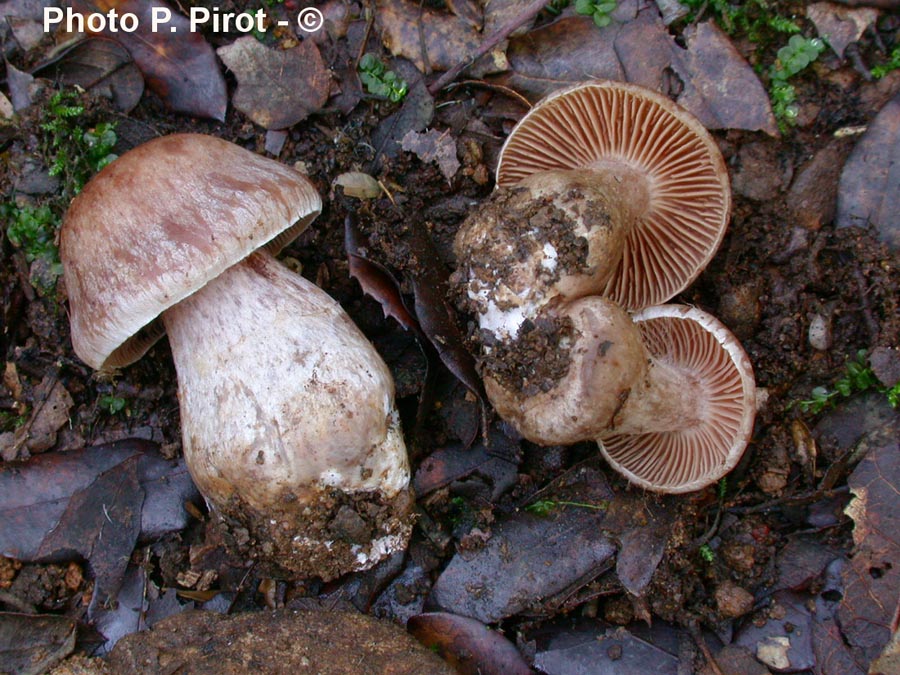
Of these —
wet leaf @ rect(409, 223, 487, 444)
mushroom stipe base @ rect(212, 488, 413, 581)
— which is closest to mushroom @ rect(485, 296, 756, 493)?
wet leaf @ rect(409, 223, 487, 444)

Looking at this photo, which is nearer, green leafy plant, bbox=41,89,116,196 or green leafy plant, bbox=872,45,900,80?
green leafy plant, bbox=872,45,900,80

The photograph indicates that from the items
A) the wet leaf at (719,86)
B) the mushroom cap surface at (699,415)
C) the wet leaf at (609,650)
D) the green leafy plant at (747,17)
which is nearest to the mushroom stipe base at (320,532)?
the wet leaf at (609,650)

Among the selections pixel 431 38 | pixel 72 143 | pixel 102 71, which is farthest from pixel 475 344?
pixel 102 71

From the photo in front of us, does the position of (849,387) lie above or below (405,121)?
below

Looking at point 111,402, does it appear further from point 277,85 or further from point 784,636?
point 784,636

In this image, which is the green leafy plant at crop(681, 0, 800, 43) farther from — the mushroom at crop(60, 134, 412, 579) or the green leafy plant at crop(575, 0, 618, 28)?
the mushroom at crop(60, 134, 412, 579)

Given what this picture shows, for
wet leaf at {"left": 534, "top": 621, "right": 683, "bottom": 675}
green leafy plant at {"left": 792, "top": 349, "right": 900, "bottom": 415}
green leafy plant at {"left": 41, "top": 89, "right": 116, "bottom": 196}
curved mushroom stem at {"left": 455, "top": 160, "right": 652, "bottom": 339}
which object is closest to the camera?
curved mushroom stem at {"left": 455, "top": 160, "right": 652, "bottom": 339}

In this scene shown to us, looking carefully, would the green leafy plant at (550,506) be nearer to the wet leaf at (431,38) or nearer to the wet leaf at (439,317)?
the wet leaf at (439,317)
